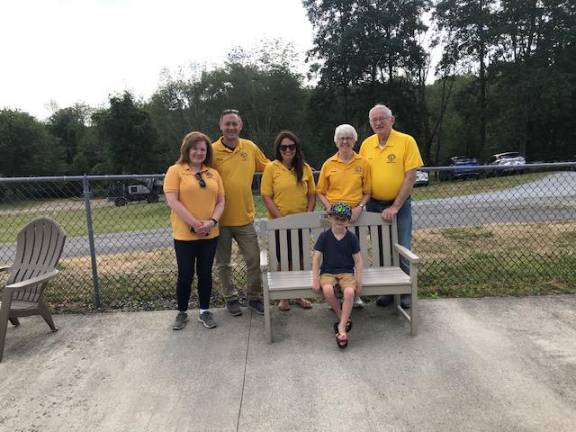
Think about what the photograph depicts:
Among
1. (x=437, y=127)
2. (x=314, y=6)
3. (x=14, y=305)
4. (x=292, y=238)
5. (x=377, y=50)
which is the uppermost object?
(x=314, y=6)

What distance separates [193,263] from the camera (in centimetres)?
388

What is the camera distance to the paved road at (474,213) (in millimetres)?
8195

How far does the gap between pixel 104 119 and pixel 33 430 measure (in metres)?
34.4

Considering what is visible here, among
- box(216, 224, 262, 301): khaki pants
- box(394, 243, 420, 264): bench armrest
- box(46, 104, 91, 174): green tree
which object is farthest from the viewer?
box(46, 104, 91, 174): green tree

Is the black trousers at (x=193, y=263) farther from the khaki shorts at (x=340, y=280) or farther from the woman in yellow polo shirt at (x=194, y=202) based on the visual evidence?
the khaki shorts at (x=340, y=280)

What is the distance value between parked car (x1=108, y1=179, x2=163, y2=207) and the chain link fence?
0.07 feet

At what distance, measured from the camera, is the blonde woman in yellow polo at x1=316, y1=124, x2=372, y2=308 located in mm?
3990

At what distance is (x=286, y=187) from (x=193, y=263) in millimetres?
1071

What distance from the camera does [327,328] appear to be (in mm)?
3891

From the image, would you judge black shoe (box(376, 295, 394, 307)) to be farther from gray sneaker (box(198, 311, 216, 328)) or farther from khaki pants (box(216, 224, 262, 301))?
gray sneaker (box(198, 311, 216, 328))

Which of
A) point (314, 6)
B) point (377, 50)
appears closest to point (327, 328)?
point (377, 50)

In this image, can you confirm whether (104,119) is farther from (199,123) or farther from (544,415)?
(544,415)

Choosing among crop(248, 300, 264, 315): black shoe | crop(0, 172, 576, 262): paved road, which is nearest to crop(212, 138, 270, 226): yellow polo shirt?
crop(248, 300, 264, 315): black shoe

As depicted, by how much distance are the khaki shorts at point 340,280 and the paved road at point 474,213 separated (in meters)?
4.69
